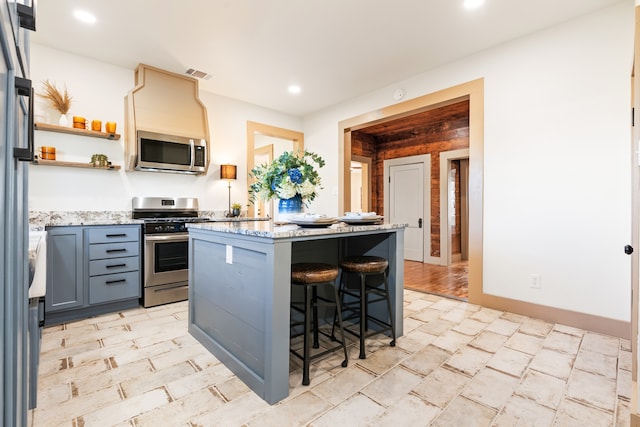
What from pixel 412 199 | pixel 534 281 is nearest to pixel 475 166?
pixel 534 281

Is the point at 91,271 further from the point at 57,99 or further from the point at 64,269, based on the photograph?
the point at 57,99

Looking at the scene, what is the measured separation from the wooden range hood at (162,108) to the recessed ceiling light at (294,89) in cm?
120

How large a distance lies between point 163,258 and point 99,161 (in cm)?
129

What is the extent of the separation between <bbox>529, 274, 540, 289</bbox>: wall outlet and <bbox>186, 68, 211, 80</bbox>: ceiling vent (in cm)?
424

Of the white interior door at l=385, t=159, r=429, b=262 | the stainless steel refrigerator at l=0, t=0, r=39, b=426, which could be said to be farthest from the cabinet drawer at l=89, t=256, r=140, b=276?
the white interior door at l=385, t=159, r=429, b=262

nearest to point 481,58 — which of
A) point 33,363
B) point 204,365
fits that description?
point 204,365

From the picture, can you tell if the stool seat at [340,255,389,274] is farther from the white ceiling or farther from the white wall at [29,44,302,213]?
the white wall at [29,44,302,213]

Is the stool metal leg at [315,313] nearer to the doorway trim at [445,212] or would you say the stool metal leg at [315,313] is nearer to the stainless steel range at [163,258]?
the stainless steel range at [163,258]

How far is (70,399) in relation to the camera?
1.67 m

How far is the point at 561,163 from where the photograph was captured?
276 cm

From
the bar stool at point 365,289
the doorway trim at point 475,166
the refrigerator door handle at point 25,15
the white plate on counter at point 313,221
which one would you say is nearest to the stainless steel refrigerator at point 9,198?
the refrigerator door handle at point 25,15

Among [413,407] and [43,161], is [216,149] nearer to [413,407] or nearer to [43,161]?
[43,161]

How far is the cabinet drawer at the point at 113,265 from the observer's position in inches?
117

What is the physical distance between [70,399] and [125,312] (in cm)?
159
